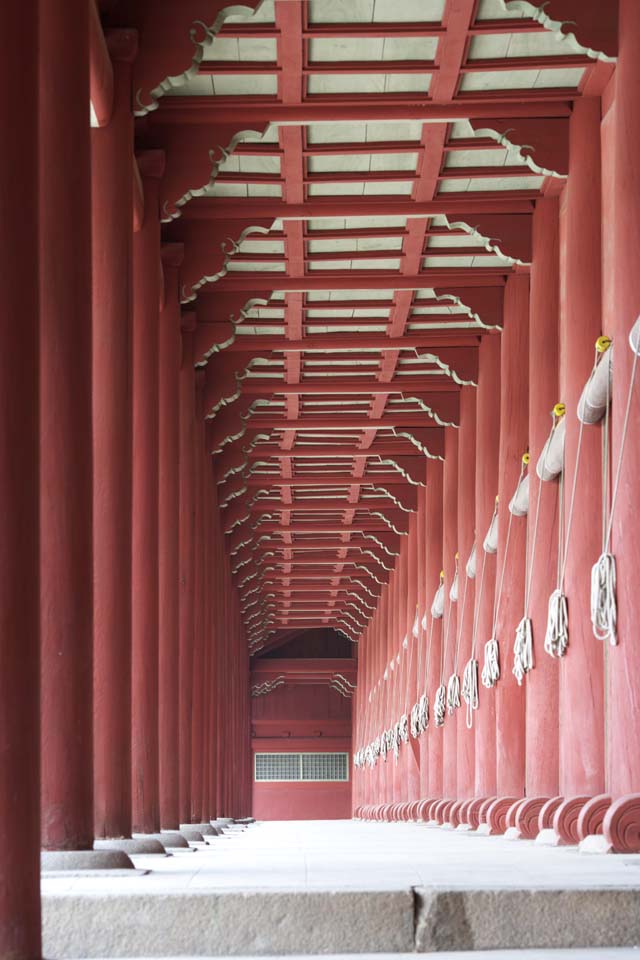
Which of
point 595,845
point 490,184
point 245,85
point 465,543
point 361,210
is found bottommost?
point 595,845

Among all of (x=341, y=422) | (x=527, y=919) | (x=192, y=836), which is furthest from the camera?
(x=341, y=422)

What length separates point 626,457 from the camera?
9.80m

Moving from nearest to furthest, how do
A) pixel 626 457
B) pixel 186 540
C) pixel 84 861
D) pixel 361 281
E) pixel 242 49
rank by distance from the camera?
pixel 84 861 → pixel 626 457 → pixel 242 49 → pixel 361 281 → pixel 186 540

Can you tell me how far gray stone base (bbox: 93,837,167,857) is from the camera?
952 cm

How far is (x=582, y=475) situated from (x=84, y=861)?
561 centimetres

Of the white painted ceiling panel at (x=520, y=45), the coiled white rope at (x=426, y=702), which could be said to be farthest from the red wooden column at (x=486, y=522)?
the white painted ceiling panel at (x=520, y=45)

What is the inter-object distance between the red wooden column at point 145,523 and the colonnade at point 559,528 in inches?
114

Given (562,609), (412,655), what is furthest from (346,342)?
(412,655)

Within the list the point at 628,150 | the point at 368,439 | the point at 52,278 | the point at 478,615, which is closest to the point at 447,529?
the point at 368,439

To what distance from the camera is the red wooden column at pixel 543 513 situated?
1334 cm

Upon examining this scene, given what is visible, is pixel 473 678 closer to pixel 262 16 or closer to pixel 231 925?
pixel 262 16

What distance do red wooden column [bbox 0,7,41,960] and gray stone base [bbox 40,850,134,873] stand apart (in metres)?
2.46

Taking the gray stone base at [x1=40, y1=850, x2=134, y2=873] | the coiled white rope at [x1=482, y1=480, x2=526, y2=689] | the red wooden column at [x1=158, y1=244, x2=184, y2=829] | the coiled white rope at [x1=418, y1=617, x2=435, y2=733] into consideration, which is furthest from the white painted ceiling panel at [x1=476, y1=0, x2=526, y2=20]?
the coiled white rope at [x1=418, y1=617, x2=435, y2=733]

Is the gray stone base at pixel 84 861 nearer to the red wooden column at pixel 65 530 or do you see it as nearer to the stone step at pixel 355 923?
the red wooden column at pixel 65 530
